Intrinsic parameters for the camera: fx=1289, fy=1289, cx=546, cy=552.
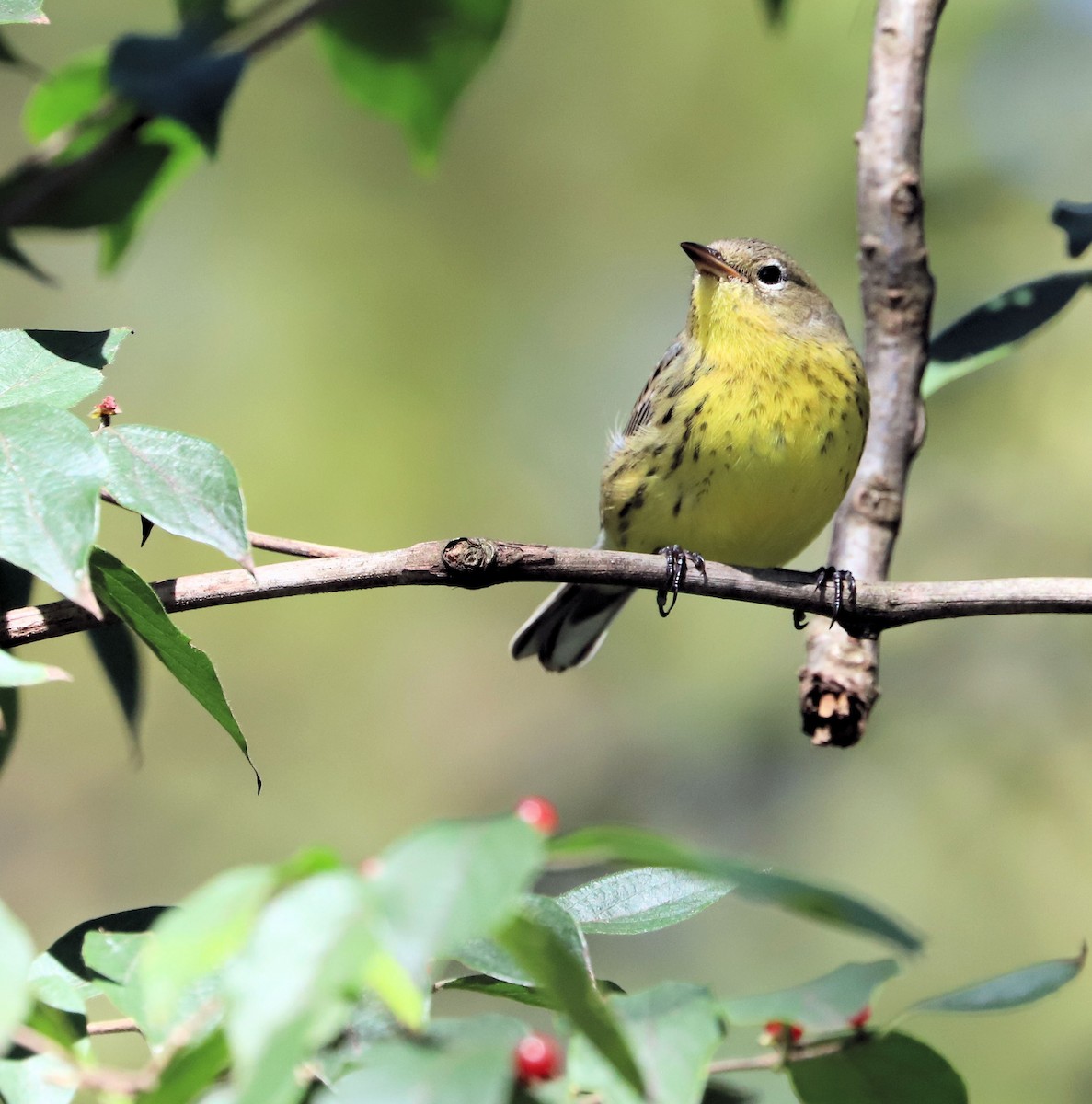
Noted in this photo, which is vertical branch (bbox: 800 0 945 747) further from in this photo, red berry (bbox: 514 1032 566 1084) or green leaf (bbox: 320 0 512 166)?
red berry (bbox: 514 1032 566 1084)

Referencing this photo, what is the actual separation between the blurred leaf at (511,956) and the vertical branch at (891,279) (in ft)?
6.81

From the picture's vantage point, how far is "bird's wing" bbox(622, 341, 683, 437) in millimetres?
4559

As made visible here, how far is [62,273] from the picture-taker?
7.79 meters

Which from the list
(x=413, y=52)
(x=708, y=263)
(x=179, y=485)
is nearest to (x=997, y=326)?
(x=413, y=52)

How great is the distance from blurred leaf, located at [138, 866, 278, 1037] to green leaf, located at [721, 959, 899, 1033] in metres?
0.47

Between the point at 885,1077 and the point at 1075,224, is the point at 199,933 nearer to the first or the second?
the point at 885,1077

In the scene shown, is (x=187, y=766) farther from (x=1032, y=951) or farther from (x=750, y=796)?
(x=1032, y=951)

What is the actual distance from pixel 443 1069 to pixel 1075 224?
2344mm

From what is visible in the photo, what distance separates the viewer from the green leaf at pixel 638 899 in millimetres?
1607

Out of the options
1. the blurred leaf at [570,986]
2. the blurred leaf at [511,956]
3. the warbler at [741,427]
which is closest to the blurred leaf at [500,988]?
the blurred leaf at [511,956]

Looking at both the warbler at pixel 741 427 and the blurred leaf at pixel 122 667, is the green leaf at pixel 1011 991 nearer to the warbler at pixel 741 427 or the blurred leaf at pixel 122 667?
the blurred leaf at pixel 122 667

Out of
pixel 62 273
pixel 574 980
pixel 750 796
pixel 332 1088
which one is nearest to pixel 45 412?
pixel 332 1088

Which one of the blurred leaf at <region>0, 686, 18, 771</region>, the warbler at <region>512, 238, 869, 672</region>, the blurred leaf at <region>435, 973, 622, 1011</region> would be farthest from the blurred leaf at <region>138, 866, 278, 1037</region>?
the warbler at <region>512, 238, 869, 672</region>

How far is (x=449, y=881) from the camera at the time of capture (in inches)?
37.9
